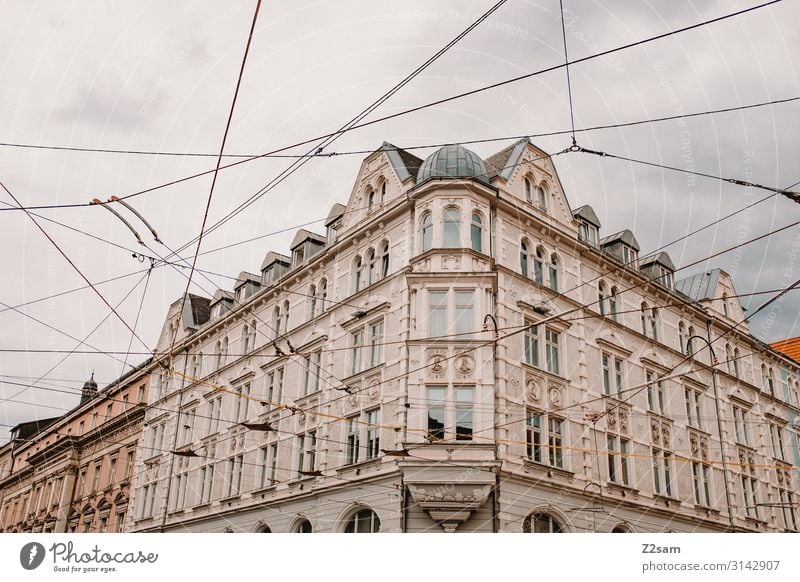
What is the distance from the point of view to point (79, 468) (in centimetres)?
3362

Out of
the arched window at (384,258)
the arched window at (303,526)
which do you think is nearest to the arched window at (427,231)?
the arched window at (384,258)

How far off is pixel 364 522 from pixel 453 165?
9.53 m

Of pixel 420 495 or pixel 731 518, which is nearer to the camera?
pixel 420 495

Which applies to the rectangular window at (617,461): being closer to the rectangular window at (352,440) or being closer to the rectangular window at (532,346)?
the rectangular window at (532,346)

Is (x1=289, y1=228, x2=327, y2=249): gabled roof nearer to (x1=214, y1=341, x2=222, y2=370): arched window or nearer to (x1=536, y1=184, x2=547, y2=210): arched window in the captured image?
(x1=214, y1=341, x2=222, y2=370): arched window

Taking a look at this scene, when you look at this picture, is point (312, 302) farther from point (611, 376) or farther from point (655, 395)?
point (655, 395)

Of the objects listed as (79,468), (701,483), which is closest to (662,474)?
(701,483)

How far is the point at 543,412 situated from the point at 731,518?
30.8 ft

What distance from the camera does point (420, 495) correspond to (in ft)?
53.7

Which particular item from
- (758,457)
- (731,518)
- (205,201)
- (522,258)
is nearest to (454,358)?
(522,258)

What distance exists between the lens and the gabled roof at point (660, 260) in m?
27.5

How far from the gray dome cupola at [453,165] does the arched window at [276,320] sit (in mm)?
7821
